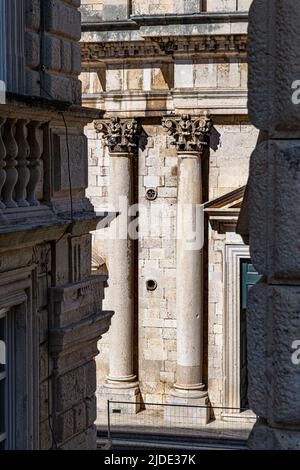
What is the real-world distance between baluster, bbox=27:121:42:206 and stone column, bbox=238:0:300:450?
4.61 m

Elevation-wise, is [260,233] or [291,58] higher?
[291,58]

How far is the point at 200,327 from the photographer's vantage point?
17688mm

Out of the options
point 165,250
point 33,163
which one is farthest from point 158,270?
point 33,163

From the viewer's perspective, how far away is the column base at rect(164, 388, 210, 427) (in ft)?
57.2

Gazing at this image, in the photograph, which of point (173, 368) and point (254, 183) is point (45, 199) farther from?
point (173, 368)

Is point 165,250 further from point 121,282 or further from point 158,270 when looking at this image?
point 121,282

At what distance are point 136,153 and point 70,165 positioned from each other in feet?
30.2

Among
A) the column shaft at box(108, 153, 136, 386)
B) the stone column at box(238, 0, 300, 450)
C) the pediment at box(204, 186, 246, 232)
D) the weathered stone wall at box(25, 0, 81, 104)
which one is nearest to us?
the stone column at box(238, 0, 300, 450)

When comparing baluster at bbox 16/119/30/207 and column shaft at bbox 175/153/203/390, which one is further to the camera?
column shaft at bbox 175/153/203/390

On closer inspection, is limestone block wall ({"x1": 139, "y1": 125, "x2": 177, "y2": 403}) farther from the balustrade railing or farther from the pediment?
the balustrade railing

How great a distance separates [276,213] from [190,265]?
14074 millimetres

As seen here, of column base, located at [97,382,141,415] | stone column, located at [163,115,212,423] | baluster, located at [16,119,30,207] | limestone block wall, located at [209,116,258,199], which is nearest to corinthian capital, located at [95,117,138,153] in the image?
stone column, located at [163,115,212,423]

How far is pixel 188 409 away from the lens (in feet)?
57.6

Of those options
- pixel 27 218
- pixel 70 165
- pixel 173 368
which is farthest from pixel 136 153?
pixel 27 218
